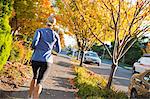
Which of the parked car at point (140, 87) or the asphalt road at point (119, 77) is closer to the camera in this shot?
the parked car at point (140, 87)

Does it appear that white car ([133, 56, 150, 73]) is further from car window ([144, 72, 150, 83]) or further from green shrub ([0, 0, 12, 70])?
green shrub ([0, 0, 12, 70])

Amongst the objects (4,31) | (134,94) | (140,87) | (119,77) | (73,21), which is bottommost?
(119,77)

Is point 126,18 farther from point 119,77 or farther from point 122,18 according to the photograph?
→ point 119,77

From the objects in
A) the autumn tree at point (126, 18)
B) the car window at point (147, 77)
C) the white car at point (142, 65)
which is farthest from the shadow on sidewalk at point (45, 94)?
the white car at point (142, 65)

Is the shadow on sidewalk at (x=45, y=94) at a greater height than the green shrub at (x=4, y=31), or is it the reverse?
the green shrub at (x=4, y=31)

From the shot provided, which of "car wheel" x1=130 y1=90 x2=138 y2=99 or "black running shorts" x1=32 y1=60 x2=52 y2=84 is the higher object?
"black running shorts" x1=32 y1=60 x2=52 y2=84

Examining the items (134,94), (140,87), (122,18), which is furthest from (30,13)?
(140,87)

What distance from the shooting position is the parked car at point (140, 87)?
1048 centimetres

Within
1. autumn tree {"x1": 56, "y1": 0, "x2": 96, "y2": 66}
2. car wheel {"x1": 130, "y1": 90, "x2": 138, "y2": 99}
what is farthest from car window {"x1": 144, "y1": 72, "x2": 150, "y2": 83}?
autumn tree {"x1": 56, "y1": 0, "x2": 96, "y2": 66}

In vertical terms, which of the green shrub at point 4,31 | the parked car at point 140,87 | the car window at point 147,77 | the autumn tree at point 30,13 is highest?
the autumn tree at point 30,13

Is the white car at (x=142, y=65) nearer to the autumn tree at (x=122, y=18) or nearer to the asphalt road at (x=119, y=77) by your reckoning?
the asphalt road at (x=119, y=77)

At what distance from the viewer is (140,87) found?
11.1m

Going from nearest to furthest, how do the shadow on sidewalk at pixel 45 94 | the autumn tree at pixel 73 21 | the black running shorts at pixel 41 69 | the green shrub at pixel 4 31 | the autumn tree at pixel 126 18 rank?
the black running shorts at pixel 41 69 → the shadow on sidewalk at pixel 45 94 → the green shrub at pixel 4 31 → the autumn tree at pixel 126 18 → the autumn tree at pixel 73 21

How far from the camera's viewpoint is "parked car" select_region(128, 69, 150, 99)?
10480mm
